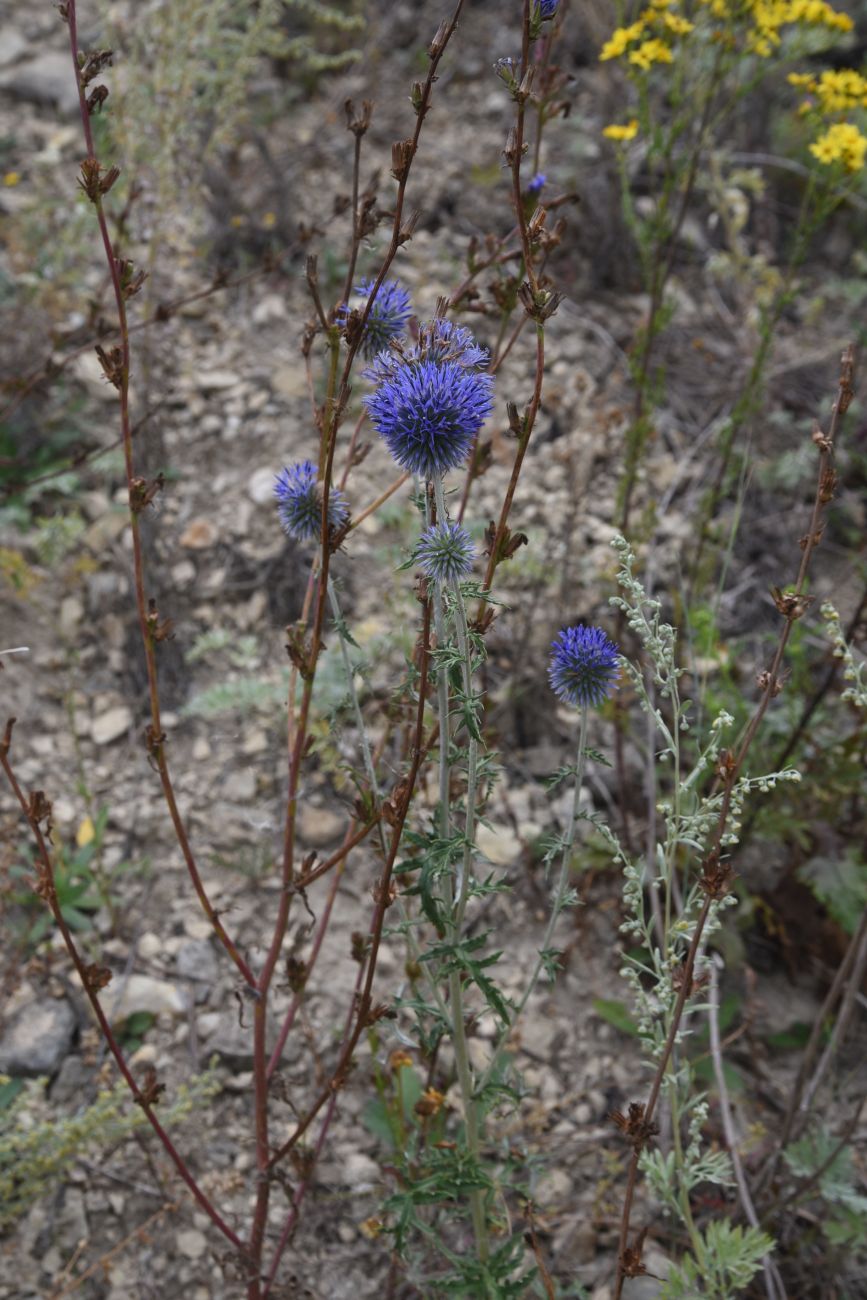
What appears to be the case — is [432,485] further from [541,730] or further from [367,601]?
[367,601]

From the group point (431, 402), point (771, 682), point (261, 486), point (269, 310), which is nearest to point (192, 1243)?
point (771, 682)

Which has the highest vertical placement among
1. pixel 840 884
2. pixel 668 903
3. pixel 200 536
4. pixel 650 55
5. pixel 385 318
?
pixel 650 55

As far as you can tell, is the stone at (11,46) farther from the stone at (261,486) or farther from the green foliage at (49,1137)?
the green foliage at (49,1137)

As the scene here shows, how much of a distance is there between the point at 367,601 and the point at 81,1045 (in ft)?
5.38

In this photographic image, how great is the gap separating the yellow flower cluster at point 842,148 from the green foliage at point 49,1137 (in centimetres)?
285

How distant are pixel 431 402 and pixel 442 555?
0.70ft

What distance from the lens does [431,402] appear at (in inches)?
60.0

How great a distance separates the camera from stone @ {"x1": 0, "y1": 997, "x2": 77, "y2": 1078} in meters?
2.61

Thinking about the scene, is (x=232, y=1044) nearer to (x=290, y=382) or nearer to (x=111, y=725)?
(x=111, y=725)

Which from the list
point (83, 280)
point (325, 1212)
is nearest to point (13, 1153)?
point (325, 1212)

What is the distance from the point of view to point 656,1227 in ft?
7.96

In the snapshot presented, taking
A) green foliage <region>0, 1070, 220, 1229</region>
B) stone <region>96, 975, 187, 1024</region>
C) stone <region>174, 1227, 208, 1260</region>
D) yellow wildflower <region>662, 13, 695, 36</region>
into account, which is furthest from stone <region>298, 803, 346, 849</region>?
yellow wildflower <region>662, 13, 695, 36</region>

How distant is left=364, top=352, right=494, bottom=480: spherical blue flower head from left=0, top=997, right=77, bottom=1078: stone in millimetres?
1842

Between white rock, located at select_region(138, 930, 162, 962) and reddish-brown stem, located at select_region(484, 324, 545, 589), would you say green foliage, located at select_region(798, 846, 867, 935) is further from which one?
white rock, located at select_region(138, 930, 162, 962)
